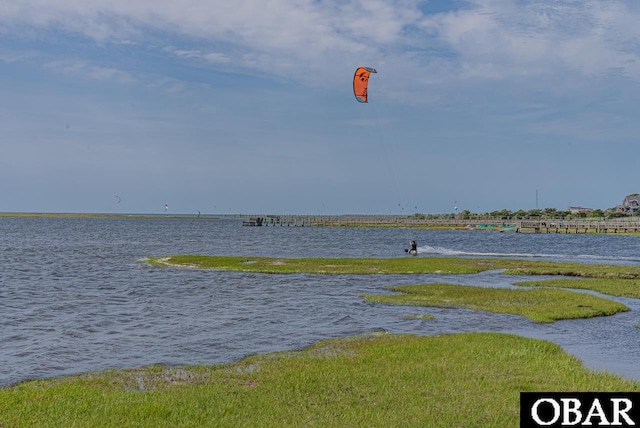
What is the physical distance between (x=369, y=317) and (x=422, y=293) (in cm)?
832

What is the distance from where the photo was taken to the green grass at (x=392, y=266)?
1810 inches

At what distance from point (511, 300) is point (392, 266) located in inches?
782

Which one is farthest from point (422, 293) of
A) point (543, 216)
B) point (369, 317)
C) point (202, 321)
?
point (543, 216)

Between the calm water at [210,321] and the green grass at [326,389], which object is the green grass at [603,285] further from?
the green grass at [326,389]

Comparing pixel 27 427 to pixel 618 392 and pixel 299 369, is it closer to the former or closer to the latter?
pixel 299 369

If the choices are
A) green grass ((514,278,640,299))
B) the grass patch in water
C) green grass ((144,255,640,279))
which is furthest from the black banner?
green grass ((144,255,640,279))

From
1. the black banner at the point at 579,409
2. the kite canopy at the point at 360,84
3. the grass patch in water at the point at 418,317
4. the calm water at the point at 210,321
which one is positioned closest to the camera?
the black banner at the point at 579,409

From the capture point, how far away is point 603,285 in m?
36.8

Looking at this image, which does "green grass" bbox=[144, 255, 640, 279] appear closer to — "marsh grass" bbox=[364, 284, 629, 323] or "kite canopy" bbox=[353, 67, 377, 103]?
"marsh grass" bbox=[364, 284, 629, 323]

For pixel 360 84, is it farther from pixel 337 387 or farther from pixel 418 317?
pixel 337 387

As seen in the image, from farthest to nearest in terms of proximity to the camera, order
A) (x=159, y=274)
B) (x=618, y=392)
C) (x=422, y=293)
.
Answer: (x=159, y=274) → (x=422, y=293) → (x=618, y=392)

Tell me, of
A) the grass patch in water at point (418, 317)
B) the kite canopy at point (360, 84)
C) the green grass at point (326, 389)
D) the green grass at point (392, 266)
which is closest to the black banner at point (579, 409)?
the green grass at point (326, 389)

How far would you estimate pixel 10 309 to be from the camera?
2966cm

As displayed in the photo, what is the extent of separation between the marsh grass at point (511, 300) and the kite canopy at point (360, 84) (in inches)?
492
